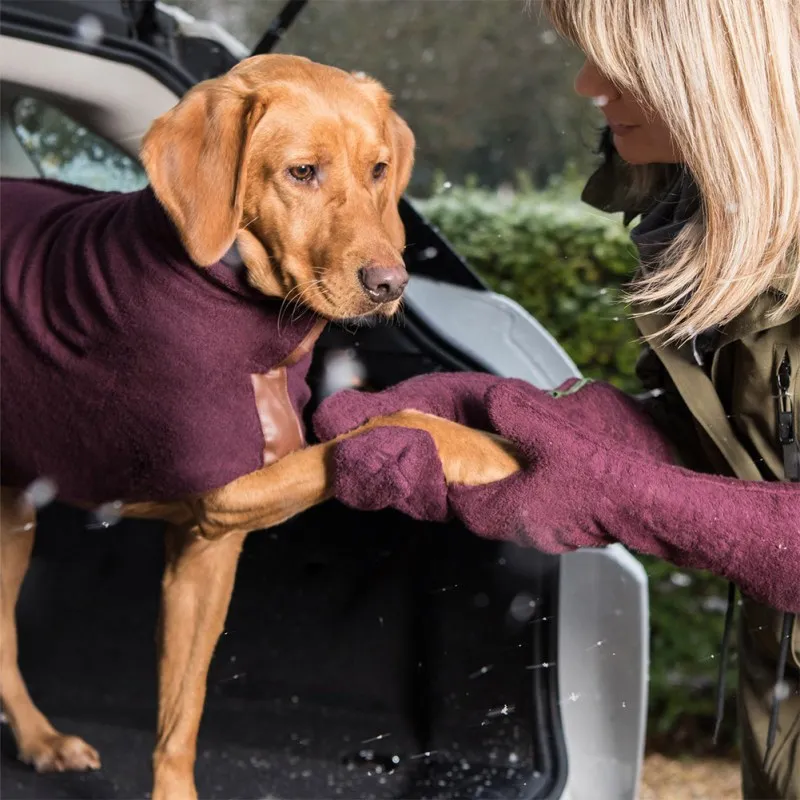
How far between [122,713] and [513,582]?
46 centimetres

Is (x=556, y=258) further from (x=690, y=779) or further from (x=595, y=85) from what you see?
(x=690, y=779)

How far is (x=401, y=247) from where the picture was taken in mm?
929

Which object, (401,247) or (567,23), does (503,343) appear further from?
(567,23)

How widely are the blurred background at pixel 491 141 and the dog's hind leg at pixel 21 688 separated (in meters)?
0.38

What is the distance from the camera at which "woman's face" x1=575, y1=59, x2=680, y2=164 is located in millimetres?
854

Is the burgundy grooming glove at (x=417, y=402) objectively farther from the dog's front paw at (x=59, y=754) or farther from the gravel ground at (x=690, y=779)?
the gravel ground at (x=690, y=779)

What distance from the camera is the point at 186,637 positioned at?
1.08 meters

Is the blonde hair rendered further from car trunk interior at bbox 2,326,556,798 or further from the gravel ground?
the gravel ground

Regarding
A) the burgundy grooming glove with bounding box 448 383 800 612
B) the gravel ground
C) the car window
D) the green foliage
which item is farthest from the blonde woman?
the gravel ground

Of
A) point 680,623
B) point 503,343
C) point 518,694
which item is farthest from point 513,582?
point 680,623

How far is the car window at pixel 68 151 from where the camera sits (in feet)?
3.28

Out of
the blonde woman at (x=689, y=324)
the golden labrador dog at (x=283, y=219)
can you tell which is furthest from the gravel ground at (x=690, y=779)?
the golden labrador dog at (x=283, y=219)

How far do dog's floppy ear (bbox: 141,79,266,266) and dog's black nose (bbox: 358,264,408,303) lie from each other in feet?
0.36

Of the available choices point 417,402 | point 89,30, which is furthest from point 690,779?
point 89,30
